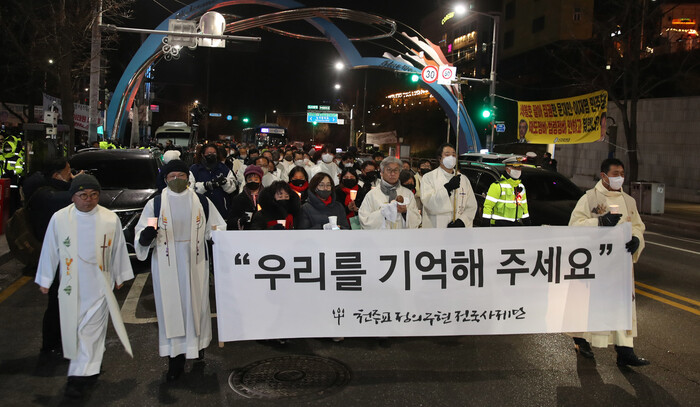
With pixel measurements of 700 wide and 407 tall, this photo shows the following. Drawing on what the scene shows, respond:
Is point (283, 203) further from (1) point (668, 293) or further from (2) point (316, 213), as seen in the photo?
(1) point (668, 293)

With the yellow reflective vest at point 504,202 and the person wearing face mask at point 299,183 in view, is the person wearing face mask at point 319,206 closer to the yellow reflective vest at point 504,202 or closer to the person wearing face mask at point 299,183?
the person wearing face mask at point 299,183

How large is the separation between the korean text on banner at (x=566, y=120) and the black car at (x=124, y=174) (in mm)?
14085

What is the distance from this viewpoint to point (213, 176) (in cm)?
841

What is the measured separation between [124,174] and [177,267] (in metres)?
6.03

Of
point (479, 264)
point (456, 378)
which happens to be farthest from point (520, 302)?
point (456, 378)

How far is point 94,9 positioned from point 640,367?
20.2 meters

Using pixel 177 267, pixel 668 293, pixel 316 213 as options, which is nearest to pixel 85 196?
pixel 177 267

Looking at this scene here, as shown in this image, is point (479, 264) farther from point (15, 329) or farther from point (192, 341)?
point (15, 329)

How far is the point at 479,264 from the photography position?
504 centimetres

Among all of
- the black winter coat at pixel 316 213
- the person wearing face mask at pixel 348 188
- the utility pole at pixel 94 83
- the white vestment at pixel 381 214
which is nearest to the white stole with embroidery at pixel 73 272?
the black winter coat at pixel 316 213

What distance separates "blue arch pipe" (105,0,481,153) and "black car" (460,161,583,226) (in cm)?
1187

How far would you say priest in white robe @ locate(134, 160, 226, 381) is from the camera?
15.5ft

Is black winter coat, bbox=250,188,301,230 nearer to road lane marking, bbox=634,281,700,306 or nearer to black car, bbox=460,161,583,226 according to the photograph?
black car, bbox=460,161,583,226

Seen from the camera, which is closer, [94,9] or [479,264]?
[479,264]
